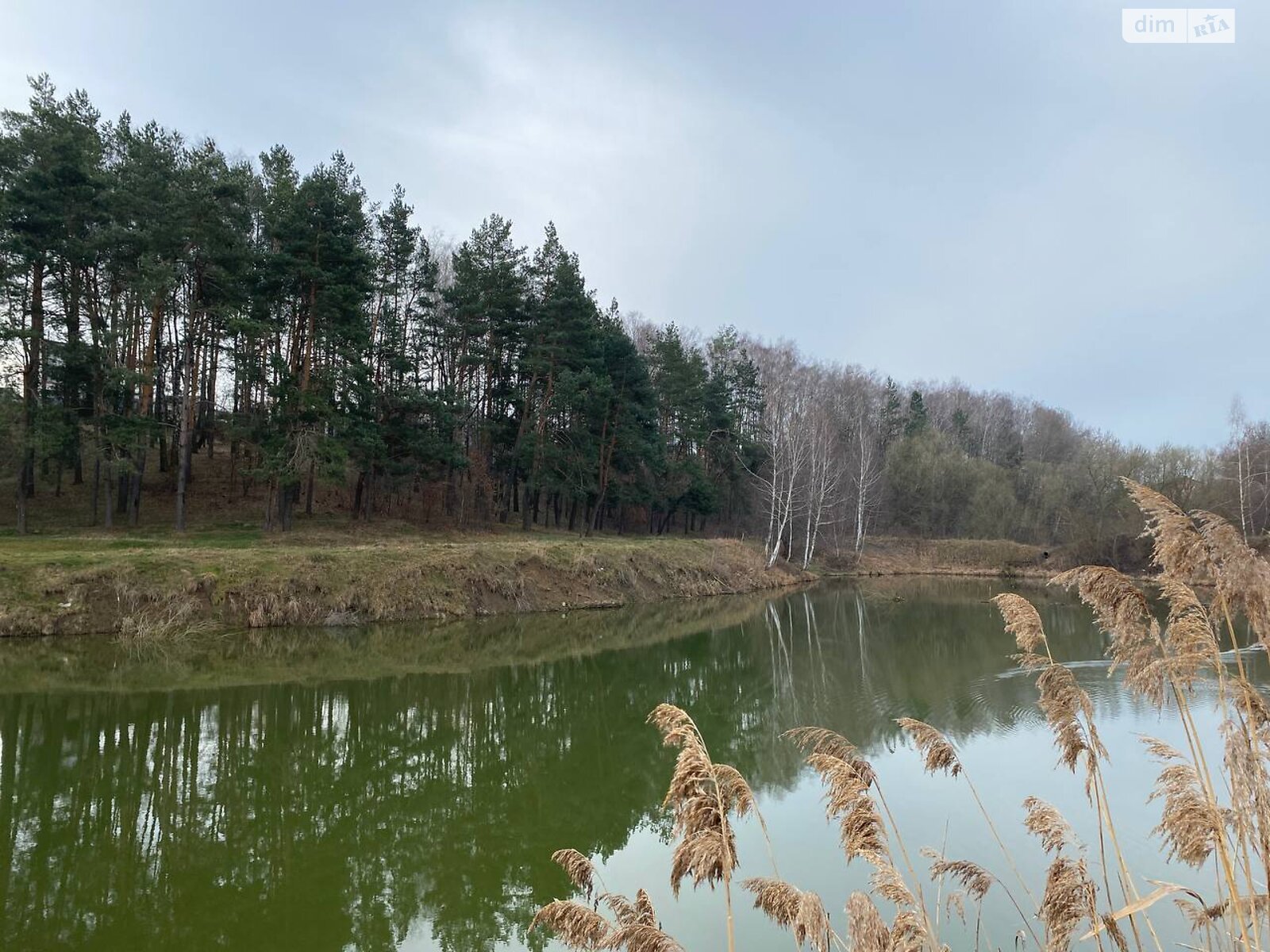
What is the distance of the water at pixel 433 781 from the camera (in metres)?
5.86

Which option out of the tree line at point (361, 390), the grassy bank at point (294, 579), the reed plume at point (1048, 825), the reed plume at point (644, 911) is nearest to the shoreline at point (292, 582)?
the grassy bank at point (294, 579)

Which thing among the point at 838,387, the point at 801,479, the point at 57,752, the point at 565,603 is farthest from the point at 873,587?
the point at 57,752

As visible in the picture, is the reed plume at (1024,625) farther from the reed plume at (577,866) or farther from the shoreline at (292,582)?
the shoreline at (292,582)

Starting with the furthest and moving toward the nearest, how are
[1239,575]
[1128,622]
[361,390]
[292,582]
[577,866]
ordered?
[361,390] → [292,582] → [577,866] → [1128,622] → [1239,575]

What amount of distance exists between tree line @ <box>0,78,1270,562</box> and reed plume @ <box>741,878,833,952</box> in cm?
2393

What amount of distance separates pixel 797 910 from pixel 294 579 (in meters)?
19.6

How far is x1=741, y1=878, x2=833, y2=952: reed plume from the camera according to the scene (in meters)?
2.63

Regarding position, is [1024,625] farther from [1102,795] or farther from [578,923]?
[578,923]

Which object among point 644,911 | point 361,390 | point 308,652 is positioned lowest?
point 308,652

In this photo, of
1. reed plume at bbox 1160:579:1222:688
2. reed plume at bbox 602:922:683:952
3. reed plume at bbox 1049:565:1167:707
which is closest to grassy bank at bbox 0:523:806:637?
reed plume at bbox 602:922:683:952

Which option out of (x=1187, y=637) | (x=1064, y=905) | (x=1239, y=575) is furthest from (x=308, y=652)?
(x=1239, y=575)

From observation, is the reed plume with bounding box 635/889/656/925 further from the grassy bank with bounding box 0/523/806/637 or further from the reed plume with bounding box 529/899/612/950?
the grassy bank with bounding box 0/523/806/637

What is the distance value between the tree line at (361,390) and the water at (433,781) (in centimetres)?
1148

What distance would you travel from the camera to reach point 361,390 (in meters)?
25.5
